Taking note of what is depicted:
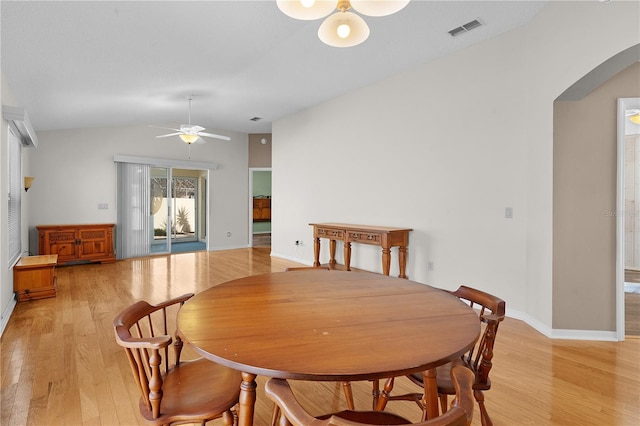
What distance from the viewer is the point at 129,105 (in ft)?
18.2

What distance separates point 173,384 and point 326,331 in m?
0.74

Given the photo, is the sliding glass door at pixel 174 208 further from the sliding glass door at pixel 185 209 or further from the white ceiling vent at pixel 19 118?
the white ceiling vent at pixel 19 118

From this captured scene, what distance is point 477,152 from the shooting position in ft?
12.8

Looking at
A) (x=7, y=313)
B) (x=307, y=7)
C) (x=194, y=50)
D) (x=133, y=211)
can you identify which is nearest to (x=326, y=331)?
(x=307, y=7)

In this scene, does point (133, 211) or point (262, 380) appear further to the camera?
point (133, 211)

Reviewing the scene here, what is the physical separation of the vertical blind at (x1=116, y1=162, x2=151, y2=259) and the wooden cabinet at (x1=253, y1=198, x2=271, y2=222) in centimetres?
510

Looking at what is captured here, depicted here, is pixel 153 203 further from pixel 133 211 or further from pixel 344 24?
pixel 344 24

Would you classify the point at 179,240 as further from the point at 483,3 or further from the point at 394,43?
the point at 483,3

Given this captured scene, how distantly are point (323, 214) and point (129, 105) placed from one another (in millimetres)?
3734

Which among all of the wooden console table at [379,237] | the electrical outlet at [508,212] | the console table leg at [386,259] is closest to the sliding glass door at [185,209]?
the wooden console table at [379,237]

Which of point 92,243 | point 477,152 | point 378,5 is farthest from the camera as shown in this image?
point 92,243

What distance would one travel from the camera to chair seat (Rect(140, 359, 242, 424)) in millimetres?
1227

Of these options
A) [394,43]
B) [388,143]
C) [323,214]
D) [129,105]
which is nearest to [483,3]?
[394,43]

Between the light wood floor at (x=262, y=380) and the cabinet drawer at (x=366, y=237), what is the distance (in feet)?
5.60
